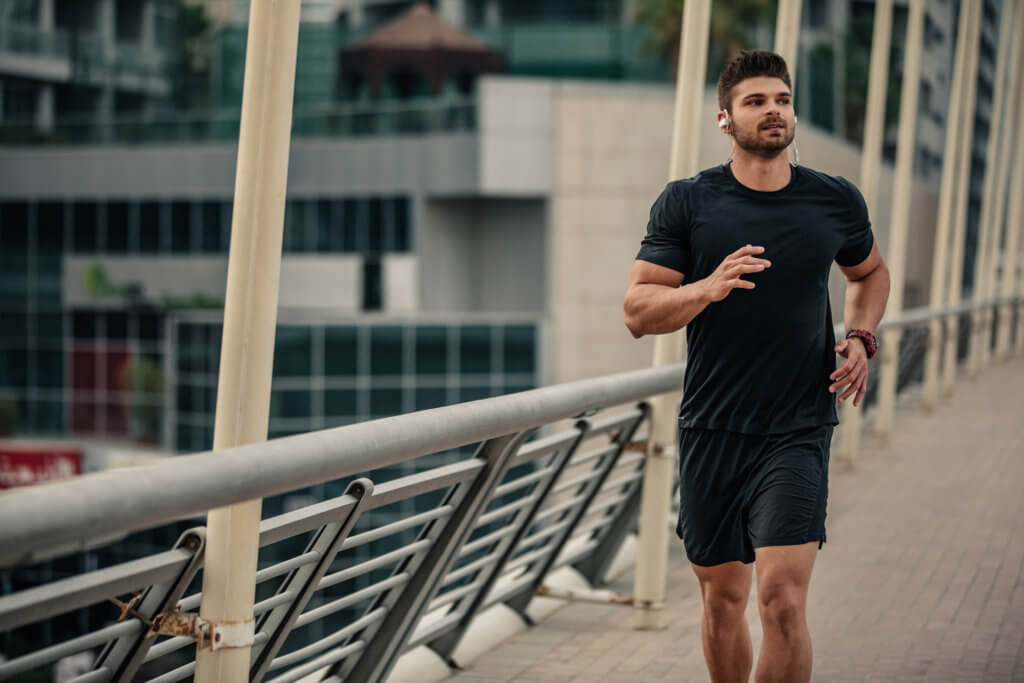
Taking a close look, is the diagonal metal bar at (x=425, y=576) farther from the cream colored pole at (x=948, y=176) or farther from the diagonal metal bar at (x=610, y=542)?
the cream colored pole at (x=948, y=176)

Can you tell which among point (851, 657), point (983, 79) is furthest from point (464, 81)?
point (851, 657)

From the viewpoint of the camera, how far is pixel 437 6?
6425 cm

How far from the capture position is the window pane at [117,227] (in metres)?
52.3

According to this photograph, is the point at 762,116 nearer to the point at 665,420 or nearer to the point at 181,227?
the point at 665,420

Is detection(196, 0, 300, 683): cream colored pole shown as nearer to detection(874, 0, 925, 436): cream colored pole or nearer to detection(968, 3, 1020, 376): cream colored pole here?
detection(874, 0, 925, 436): cream colored pole

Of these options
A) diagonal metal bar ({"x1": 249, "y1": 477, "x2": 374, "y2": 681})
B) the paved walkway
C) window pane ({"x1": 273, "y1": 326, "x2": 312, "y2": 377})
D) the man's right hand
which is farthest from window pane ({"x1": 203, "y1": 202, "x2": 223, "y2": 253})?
the man's right hand

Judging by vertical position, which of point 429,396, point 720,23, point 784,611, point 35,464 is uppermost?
point 720,23

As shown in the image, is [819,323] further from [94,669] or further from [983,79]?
[983,79]

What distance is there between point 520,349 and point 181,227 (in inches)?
535

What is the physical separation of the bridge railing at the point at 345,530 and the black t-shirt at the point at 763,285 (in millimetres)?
624

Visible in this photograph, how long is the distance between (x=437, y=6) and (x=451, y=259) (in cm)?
1921

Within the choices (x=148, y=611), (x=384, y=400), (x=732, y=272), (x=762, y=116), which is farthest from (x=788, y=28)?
(x=384, y=400)

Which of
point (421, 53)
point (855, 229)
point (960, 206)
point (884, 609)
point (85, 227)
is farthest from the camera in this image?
point (85, 227)

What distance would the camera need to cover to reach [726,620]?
4.18 meters
